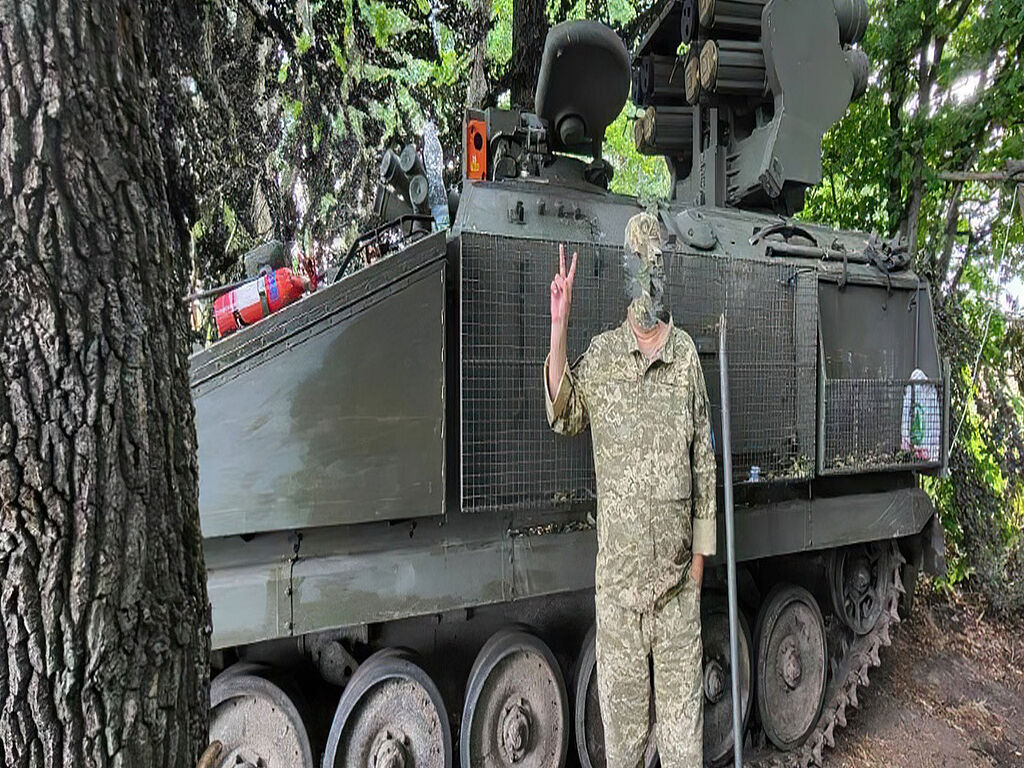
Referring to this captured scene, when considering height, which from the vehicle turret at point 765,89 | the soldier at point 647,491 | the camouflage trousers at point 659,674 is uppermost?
the vehicle turret at point 765,89

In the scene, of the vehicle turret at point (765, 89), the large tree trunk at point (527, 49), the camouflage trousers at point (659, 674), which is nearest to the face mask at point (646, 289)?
the camouflage trousers at point (659, 674)

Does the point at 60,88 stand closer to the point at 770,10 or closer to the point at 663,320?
the point at 663,320

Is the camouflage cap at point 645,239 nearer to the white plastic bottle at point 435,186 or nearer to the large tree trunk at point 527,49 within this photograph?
the white plastic bottle at point 435,186

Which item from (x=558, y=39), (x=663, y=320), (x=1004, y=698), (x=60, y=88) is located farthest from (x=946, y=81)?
(x=60, y=88)

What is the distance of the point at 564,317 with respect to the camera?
2516mm

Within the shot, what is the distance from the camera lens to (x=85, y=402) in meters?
1.13

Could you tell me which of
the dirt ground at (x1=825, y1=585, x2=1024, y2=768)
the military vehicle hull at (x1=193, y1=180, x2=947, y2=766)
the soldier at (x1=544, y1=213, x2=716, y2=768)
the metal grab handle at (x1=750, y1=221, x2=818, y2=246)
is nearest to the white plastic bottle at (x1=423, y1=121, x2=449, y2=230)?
the military vehicle hull at (x1=193, y1=180, x2=947, y2=766)

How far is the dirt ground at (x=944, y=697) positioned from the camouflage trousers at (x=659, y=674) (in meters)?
1.77

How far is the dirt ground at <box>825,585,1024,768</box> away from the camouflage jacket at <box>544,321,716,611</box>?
2.20 meters

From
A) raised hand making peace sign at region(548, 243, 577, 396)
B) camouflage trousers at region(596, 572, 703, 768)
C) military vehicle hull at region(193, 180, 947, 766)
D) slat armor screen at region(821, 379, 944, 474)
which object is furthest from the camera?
slat armor screen at region(821, 379, 944, 474)

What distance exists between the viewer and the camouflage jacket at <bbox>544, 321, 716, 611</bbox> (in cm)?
259

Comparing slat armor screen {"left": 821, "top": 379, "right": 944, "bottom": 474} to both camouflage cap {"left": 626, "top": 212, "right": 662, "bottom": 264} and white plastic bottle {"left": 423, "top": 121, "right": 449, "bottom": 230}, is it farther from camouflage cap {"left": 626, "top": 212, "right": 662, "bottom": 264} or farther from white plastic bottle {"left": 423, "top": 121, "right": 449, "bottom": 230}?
white plastic bottle {"left": 423, "top": 121, "right": 449, "bottom": 230}

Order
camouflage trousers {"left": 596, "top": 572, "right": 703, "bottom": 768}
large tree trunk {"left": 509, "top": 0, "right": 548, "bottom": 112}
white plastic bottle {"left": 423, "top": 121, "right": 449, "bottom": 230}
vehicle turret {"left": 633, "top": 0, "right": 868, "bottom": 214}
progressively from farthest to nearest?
large tree trunk {"left": 509, "top": 0, "right": 548, "bottom": 112}
vehicle turret {"left": 633, "top": 0, "right": 868, "bottom": 214}
white plastic bottle {"left": 423, "top": 121, "right": 449, "bottom": 230}
camouflage trousers {"left": 596, "top": 572, "right": 703, "bottom": 768}

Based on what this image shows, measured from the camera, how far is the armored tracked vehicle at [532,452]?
7.92ft
